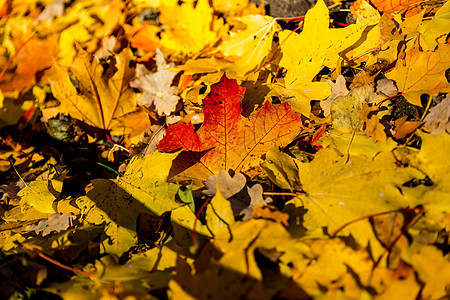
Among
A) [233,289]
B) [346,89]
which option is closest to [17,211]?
Answer: [233,289]

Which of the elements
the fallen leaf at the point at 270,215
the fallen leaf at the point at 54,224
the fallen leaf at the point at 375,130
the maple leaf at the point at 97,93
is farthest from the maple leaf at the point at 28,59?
the fallen leaf at the point at 375,130

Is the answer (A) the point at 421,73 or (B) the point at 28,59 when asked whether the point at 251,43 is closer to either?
(A) the point at 421,73

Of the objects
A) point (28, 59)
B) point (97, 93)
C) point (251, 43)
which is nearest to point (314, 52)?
point (251, 43)

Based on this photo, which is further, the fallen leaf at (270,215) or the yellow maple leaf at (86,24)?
the yellow maple leaf at (86,24)

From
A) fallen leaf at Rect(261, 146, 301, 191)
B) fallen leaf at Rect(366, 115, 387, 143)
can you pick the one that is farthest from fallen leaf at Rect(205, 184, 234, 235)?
fallen leaf at Rect(366, 115, 387, 143)

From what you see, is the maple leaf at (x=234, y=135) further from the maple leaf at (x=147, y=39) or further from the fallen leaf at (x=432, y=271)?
the maple leaf at (x=147, y=39)

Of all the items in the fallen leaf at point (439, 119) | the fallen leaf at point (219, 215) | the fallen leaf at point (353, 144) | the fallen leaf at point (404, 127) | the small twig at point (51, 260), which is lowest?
the small twig at point (51, 260)

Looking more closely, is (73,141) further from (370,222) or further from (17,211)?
(370,222)

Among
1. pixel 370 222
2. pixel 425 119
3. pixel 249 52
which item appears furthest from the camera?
pixel 249 52
